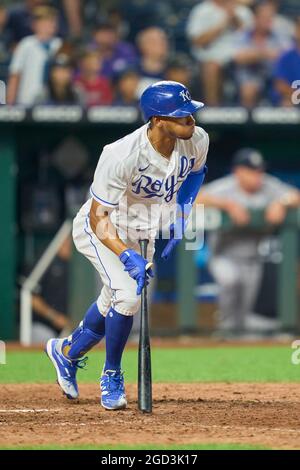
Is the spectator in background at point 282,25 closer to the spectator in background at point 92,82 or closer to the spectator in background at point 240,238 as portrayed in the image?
the spectator in background at point 240,238

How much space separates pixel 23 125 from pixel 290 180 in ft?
10.4

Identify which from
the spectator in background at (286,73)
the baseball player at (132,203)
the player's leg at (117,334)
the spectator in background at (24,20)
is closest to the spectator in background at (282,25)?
the spectator in background at (286,73)

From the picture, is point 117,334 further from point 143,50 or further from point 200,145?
point 143,50

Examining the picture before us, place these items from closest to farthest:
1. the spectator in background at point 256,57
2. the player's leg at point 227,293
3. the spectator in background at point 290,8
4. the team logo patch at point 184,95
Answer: the team logo patch at point 184,95 → the player's leg at point 227,293 → the spectator in background at point 256,57 → the spectator in background at point 290,8

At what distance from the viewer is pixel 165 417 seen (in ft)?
17.5

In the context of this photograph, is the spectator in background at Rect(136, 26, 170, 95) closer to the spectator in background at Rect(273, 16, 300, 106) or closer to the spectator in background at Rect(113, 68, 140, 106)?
the spectator in background at Rect(113, 68, 140, 106)

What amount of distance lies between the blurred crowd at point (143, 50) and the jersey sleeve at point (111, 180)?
598 cm

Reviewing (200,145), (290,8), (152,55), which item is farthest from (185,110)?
(290,8)

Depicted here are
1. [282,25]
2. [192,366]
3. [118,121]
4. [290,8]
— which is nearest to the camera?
[192,366]

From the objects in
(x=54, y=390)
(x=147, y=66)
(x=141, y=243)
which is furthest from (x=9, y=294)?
(x=141, y=243)

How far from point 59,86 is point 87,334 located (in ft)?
19.0

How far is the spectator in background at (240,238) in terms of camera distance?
432 inches
